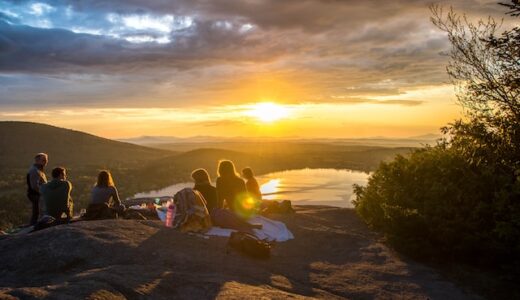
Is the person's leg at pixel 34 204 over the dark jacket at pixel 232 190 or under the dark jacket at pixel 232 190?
under

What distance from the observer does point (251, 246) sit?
38.4 ft

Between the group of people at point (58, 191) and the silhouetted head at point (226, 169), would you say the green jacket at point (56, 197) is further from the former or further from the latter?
the silhouetted head at point (226, 169)

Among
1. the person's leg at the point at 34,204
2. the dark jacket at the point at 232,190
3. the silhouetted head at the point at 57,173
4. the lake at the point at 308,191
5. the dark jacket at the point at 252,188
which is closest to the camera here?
the silhouetted head at the point at 57,173

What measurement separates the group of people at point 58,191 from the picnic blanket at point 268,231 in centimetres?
366

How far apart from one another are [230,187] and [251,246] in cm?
326

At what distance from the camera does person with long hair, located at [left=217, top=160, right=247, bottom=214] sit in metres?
14.6

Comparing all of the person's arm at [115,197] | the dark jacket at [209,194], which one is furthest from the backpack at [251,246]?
the person's arm at [115,197]

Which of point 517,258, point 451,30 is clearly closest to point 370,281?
point 517,258

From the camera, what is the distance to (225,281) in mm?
9164

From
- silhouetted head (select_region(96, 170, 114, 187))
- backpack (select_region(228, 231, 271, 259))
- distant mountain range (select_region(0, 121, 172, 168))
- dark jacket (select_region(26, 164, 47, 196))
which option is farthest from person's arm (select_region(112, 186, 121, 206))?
distant mountain range (select_region(0, 121, 172, 168))

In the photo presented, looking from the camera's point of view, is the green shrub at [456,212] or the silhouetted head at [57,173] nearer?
the green shrub at [456,212]

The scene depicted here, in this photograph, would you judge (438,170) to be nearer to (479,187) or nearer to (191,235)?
(479,187)

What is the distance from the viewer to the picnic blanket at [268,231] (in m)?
13.5

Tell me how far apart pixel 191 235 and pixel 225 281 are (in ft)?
12.2
